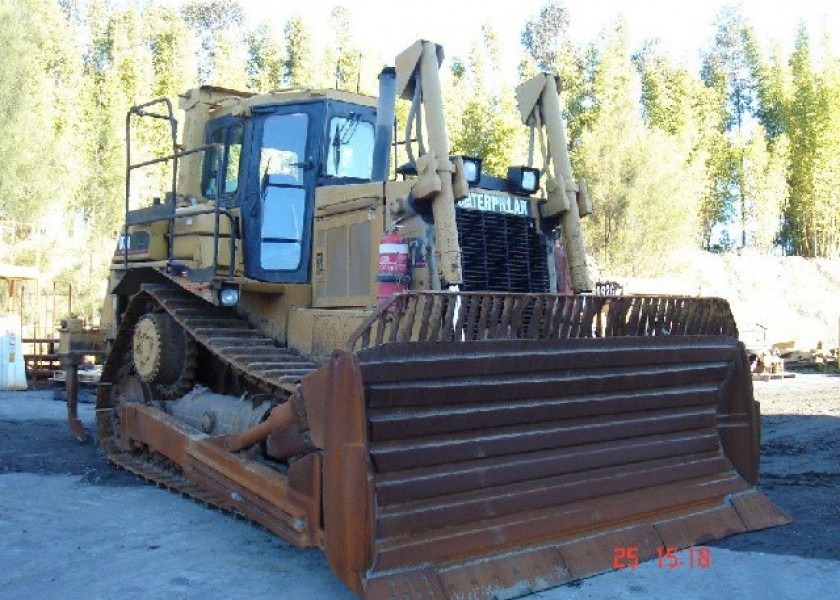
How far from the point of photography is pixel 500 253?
6211mm

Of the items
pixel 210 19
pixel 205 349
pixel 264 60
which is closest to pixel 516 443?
pixel 205 349

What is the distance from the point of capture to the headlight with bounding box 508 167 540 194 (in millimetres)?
6449

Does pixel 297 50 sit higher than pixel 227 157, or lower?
higher

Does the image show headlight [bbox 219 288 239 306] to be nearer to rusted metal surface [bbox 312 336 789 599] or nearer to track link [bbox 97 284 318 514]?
track link [bbox 97 284 318 514]

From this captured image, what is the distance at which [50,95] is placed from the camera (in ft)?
111

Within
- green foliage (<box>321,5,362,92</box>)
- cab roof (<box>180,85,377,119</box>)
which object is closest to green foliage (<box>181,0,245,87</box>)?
green foliage (<box>321,5,362,92</box>)

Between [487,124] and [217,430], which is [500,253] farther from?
[487,124]

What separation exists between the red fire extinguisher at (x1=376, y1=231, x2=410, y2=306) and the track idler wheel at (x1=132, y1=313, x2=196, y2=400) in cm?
213

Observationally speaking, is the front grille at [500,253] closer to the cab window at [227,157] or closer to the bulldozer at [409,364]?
the bulldozer at [409,364]

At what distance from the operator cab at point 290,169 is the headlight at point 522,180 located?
4.00ft

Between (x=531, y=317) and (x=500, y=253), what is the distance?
1.42m

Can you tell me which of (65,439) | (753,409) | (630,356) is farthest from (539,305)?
(65,439)

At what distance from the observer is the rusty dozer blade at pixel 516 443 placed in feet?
14.0

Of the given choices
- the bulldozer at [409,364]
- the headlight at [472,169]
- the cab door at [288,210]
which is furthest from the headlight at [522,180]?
the cab door at [288,210]
